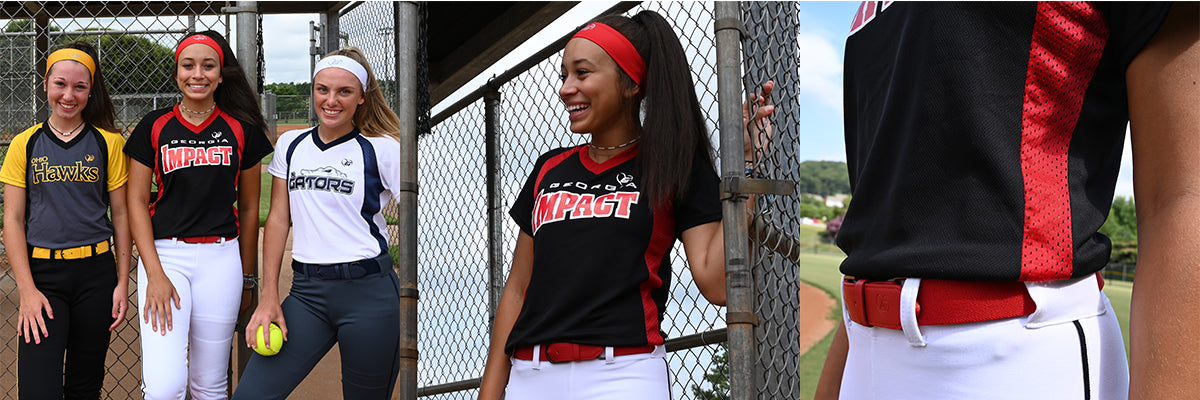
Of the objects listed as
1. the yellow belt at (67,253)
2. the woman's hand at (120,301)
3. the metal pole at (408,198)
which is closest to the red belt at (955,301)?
the metal pole at (408,198)

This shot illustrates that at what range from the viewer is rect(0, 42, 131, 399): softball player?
3.87 metres

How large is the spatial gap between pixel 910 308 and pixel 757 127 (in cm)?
125

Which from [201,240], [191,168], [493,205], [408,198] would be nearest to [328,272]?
[408,198]

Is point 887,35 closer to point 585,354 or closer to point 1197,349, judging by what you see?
point 1197,349

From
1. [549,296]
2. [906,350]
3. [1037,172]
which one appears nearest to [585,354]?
[549,296]

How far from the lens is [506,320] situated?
2.50 metres

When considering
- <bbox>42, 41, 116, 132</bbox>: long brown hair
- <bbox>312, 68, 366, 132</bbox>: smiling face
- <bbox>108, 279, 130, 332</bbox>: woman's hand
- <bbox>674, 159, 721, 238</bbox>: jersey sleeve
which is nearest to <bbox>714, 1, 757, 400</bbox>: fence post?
<bbox>674, 159, 721, 238</bbox>: jersey sleeve

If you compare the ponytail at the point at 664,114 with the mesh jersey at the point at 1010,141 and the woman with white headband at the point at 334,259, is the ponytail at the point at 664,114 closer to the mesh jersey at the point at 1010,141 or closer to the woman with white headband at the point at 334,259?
the mesh jersey at the point at 1010,141

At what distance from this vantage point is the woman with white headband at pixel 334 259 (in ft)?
11.2

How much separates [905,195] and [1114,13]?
330 mm

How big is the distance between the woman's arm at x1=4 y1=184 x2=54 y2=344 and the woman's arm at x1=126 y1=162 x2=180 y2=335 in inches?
22.2

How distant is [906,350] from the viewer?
1207mm

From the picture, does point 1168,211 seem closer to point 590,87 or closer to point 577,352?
point 577,352

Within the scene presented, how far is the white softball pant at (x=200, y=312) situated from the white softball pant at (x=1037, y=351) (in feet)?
10.4
